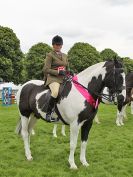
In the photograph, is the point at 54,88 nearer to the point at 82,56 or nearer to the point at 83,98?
the point at 83,98

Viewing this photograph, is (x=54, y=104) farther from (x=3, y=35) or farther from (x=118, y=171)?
(x=3, y=35)

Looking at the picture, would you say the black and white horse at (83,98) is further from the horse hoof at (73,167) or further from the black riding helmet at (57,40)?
the black riding helmet at (57,40)

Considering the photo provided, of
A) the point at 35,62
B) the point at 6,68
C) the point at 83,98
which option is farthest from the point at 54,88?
the point at 35,62

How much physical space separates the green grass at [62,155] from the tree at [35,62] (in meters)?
42.1

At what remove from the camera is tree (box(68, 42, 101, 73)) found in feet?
215

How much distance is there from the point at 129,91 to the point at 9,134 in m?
7.19

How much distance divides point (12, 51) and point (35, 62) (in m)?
11.8

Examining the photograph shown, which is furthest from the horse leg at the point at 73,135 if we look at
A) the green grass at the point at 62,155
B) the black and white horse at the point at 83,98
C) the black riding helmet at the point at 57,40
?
the black riding helmet at the point at 57,40

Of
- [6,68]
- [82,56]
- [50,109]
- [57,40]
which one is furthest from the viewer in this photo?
[82,56]

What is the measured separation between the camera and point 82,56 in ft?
218

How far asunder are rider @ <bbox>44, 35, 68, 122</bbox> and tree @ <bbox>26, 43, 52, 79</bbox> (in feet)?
151

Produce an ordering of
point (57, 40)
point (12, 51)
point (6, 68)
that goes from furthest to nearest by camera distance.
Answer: point (12, 51)
point (6, 68)
point (57, 40)

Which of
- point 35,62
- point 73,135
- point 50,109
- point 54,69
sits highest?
point 35,62

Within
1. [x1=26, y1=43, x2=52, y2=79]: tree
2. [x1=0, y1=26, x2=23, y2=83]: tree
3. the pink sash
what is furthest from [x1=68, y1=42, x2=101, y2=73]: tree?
the pink sash
